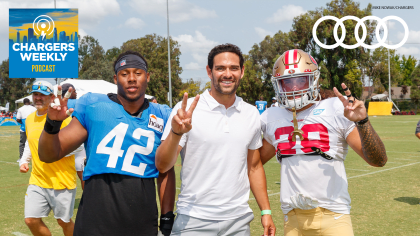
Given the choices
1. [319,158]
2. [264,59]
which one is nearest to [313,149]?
[319,158]

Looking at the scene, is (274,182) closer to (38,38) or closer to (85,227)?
(85,227)

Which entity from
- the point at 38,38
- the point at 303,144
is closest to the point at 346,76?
the point at 38,38

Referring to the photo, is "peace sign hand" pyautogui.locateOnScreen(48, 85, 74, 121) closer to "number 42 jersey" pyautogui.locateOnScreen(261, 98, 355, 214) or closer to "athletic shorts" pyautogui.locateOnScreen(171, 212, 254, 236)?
"athletic shorts" pyautogui.locateOnScreen(171, 212, 254, 236)

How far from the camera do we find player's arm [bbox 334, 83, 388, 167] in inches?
105

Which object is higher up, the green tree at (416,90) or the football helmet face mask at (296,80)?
the green tree at (416,90)

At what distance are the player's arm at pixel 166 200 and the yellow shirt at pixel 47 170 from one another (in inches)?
87.2

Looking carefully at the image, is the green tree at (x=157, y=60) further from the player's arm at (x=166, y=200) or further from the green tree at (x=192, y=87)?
the player's arm at (x=166, y=200)

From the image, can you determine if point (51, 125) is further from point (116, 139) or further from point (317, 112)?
point (317, 112)

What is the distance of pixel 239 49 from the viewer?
3201mm

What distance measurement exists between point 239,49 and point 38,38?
14765mm

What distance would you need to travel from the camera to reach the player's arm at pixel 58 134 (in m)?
2.64

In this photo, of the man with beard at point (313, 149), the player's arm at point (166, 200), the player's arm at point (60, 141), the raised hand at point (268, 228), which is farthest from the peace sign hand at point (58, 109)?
the raised hand at point (268, 228)

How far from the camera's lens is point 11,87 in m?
87.4

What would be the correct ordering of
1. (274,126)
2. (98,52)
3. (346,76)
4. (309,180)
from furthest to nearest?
(98,52), (346,76), (274,126), (309,180)
